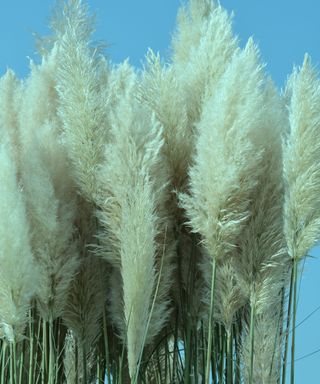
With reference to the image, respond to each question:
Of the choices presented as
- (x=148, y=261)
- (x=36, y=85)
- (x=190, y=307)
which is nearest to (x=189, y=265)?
(x=190, y=307)

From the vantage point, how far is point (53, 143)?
3.18 metres

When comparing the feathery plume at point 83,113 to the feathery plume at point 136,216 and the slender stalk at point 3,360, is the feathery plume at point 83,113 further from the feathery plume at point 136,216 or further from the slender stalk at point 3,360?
the slender stalk at point 3,360

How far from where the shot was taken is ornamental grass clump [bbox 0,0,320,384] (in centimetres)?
277

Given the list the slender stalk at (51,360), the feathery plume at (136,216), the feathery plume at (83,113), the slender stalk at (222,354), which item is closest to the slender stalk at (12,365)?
the slender stalk at (51,360)

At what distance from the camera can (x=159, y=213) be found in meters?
3.00

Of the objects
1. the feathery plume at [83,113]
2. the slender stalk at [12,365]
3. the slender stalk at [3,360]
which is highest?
the feathery plume at [83,113]

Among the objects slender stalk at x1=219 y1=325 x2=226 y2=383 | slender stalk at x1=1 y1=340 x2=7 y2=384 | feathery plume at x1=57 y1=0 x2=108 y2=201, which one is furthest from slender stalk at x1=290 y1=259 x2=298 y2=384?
slender stalk at x1=1 y1=340 x2=7 y2=384

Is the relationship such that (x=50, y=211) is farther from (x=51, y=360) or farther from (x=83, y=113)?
(x=51, y=360)

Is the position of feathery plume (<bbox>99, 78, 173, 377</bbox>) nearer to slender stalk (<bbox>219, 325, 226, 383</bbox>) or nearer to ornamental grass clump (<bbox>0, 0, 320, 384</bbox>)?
ornamental grass clump (<bbox>0, 0, 320, 384</bbox>)

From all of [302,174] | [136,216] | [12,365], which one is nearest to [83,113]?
[136,216]

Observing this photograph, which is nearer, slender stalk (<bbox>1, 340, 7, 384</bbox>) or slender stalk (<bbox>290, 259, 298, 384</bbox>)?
slender stalk (<bbox>290, 259, 298, 384</bbox>)

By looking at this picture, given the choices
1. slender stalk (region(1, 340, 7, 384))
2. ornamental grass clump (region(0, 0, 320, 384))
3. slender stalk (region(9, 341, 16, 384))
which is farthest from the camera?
slender stalk (region(1, 340, 7, 384))

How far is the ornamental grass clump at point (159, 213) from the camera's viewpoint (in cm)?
277

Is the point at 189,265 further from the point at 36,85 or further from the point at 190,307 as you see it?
the point at 36,85
